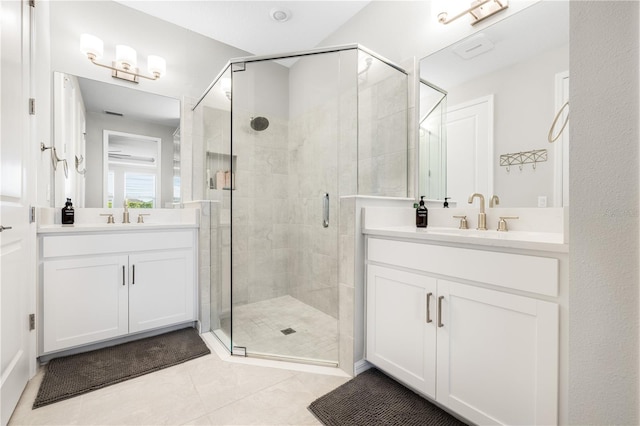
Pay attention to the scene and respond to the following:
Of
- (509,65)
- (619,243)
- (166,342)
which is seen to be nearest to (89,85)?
(166,342)

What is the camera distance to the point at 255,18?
102 inches

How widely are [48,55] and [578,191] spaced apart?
10.4 feet

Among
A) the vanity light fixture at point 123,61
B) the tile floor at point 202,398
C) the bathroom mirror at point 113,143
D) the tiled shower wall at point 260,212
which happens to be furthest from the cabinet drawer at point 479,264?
the vanity light fixture at point 123,61

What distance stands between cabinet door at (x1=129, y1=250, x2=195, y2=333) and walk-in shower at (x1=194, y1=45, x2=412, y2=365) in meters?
0.20

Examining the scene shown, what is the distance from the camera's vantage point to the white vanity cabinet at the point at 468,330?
1.01m

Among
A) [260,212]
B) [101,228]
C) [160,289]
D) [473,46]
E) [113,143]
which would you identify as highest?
[473,46]

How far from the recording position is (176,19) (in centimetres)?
259

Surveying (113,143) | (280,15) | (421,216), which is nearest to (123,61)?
(113,143)

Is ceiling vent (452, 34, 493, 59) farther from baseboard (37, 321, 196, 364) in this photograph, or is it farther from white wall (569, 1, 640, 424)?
baseboard (37, 321, 196, 364)

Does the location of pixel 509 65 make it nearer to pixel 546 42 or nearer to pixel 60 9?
pixel 546 42

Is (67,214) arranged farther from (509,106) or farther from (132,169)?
(509,106)

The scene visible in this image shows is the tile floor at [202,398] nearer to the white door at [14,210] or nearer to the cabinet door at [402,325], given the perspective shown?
the white door at [14,210]

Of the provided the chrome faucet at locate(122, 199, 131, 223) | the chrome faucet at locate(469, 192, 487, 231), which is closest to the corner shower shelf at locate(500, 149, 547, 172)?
the chrome faucet at locate(469, 192, 487, 231)

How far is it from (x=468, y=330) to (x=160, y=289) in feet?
6.98
